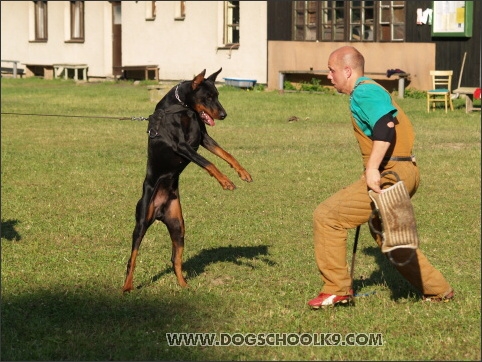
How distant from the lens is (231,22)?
34.6 metres

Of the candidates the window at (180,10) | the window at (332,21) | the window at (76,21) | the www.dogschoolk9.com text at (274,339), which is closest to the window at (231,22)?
the window at (180,10)

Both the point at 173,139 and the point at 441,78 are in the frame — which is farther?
the point at 441,78

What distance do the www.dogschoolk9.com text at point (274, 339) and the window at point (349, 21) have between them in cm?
2399

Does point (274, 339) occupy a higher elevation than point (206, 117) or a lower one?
lower

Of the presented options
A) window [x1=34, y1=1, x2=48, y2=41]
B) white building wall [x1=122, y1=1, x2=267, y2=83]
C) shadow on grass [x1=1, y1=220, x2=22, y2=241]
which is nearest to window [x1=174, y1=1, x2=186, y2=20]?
white building wall [x1=122, y1=1, x2=267, y2=83]

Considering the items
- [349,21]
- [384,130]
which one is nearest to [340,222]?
[384,130]

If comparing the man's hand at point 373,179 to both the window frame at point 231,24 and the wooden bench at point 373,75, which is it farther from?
the window frame at point 231,24

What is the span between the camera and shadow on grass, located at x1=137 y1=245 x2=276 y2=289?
340 inches

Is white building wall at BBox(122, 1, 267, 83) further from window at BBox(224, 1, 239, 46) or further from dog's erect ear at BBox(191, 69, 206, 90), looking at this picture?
dog's erect ear at BBox(191, 69, 206, 90)

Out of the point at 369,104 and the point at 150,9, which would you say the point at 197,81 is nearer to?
the point at 369,104

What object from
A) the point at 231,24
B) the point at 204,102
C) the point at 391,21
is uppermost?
the point at 231,24

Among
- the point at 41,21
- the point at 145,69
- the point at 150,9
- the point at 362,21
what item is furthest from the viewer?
the point at 41,21

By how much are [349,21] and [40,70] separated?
59.8 ft

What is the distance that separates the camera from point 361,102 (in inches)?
270
